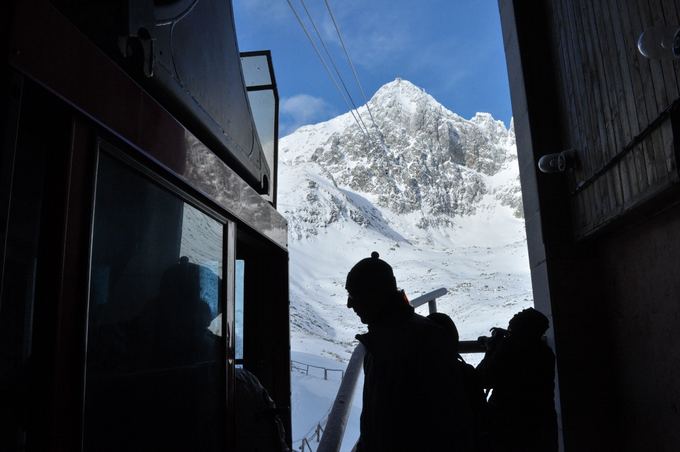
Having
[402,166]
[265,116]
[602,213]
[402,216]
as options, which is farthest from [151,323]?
[402,166]

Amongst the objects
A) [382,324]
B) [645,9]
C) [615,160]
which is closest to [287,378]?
[382,324]

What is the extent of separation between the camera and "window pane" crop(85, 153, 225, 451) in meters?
1.05

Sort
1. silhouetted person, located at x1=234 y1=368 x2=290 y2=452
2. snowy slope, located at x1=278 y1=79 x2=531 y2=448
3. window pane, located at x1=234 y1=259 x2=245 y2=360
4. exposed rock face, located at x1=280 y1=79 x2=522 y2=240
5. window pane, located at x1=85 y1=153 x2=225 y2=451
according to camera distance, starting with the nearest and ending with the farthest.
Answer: window pane, located at x1=85 y1=153 x2=225 y2=451, silhouetted person, located at x1=234 y1=368 x2=290 y2=452, window pane, located at x1=234 y1=259 x2=245 y2=360, snowy slope, located at x1=278 y1=79 x2=531 y2=448, exposed rock face, located at x1=280 y1=79 x2=522 y2=240

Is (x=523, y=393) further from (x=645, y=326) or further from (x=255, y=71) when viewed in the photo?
(x=255, y=71)

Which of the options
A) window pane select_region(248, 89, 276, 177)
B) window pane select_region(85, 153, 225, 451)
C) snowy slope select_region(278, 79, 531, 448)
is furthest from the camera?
snowy slope select_region(278, 79, 531, 448)

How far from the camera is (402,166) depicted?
11681 centimetres

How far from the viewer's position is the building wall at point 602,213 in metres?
2.11

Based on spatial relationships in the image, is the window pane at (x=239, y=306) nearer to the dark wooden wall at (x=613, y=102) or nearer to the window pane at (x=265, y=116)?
the window pane at (x=265, y=116)

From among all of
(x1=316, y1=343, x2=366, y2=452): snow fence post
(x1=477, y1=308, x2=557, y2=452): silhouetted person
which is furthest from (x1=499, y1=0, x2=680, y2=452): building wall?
(x1=316, y1=343, x2=366, y2=452): snow fence post

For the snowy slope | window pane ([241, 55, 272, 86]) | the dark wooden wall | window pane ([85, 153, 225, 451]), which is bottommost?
window pane ([85, 153, 225, 451])

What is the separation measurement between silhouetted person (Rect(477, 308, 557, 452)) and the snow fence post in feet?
2.25

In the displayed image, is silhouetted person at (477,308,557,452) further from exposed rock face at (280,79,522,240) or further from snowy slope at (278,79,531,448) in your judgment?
exposed rock face at (280,79,522,240)

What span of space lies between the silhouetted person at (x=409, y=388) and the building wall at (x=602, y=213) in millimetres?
1178

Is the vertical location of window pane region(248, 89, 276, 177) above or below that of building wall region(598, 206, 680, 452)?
above
